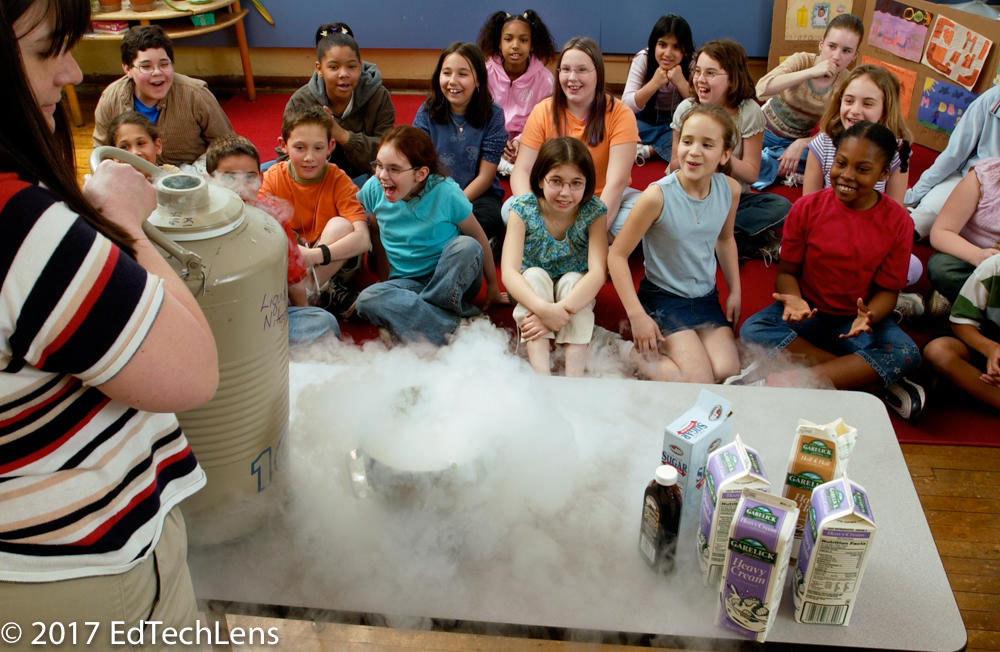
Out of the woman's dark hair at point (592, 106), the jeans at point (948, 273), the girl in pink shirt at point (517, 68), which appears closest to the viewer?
the jeans at point (948, 273)

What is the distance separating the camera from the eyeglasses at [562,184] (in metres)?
2.73

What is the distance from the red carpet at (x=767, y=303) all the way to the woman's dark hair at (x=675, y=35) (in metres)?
0.57

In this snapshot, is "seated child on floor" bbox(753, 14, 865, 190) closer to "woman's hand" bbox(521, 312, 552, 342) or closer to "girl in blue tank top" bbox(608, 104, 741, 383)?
"girl in blue tank top" bbox(608, 104, 741, 383)

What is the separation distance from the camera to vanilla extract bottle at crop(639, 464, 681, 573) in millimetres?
1224

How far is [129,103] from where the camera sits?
11.7 ft

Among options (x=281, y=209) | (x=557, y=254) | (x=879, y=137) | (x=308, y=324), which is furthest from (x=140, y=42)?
(x=879, y=137)

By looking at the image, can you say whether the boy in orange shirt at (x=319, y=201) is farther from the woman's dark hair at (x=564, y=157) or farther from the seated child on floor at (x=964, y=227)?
the seated child on floor at (x=964, y=227)

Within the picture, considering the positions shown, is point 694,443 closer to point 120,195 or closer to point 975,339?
point 120,195

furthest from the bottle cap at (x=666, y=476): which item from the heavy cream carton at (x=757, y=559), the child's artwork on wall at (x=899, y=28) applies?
the child's artwork on wall at (x=899, y=28)

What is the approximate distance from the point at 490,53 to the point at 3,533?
3.91 meters

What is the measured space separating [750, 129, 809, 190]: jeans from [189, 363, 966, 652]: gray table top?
2.86 metres

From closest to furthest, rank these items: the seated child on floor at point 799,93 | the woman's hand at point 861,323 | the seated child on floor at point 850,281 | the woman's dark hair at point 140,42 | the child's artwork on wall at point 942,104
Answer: the woman's hand at point 861,323
the seated child on floor at point 850,281
the woman's dark hair at point 140,42
the seated child on floor at point 799,93
the child's artwork on wall at point 942,104

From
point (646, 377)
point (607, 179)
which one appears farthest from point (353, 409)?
point (607, 179)

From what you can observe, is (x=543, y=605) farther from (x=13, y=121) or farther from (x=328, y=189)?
(x=328, y=189)
